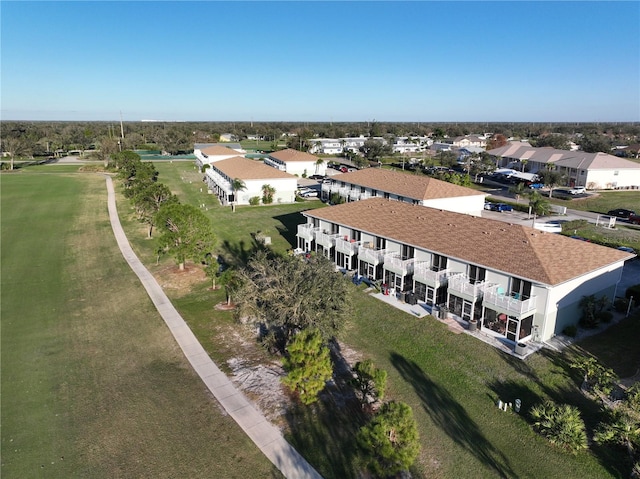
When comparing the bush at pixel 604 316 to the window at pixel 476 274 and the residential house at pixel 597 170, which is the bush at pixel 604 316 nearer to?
the window at pixel 476 274

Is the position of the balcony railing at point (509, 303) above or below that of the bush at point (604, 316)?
above

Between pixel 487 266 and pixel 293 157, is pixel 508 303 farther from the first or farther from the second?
pixel 293 157

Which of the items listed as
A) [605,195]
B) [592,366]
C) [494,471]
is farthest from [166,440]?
[605,195]

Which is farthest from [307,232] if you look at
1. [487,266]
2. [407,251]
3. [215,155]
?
[215,155]

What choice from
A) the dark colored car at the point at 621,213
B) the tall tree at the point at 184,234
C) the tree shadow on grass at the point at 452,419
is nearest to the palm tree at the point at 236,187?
the tall tree at the point at 184,234

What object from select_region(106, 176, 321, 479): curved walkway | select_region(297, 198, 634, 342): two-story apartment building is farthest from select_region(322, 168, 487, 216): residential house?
select_region(106, 176, 321, 479): curved walkway

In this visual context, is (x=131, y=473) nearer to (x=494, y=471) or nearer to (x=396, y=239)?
(x=494, y=471)

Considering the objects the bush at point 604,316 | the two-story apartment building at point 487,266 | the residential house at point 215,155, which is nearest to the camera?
the two-story apartment building at point 487,266
